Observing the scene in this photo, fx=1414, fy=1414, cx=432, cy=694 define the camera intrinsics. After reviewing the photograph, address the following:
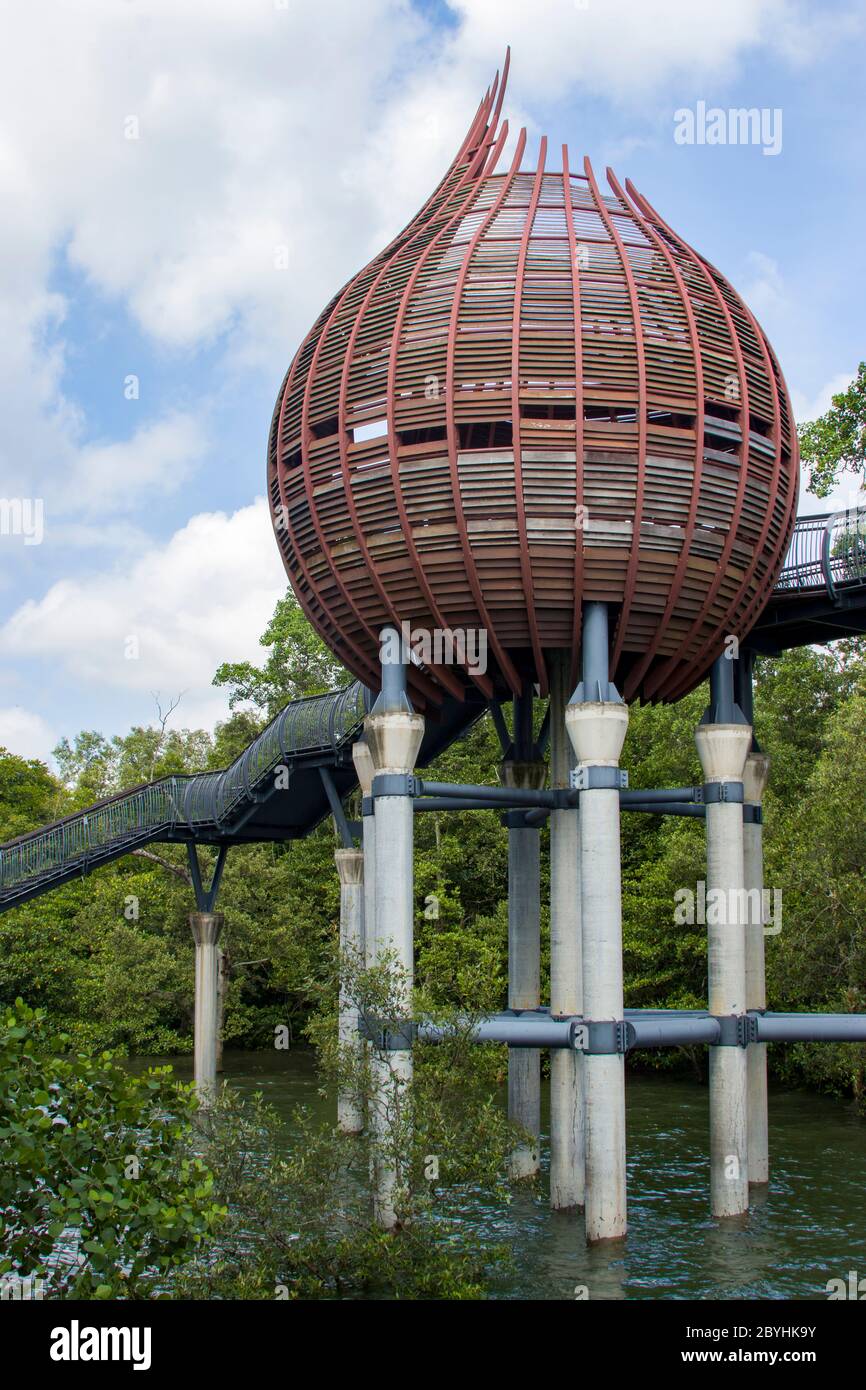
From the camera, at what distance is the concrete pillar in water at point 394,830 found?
19594 millimetres

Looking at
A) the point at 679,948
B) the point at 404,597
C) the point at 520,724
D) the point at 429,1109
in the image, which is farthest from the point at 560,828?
the point at 679,948

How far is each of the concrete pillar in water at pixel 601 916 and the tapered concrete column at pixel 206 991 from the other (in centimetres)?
1736

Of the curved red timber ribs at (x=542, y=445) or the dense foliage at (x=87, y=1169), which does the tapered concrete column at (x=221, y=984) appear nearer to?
the curved red timber ribs at (x=542, y=445)

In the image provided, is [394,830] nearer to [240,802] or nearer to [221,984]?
[240,802]

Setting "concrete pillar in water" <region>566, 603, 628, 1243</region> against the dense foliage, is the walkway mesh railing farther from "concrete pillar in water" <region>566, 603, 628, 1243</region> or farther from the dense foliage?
the dense foliage

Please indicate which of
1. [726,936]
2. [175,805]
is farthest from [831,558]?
[175,805]

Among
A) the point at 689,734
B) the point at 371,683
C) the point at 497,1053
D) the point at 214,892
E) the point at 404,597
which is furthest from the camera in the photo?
the point at 689,734

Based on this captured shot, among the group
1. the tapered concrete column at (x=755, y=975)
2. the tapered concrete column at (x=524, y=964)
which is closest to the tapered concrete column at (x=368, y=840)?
the tapered concrete column at (x=524, y=964)

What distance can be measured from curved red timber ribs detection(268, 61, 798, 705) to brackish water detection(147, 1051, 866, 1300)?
832cm

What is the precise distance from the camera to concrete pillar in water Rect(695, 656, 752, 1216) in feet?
72.7

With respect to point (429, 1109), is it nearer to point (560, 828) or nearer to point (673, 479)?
point (560, 828)

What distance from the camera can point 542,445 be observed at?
19734mm

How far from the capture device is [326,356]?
22.1 m

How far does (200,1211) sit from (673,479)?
12.3 meters
